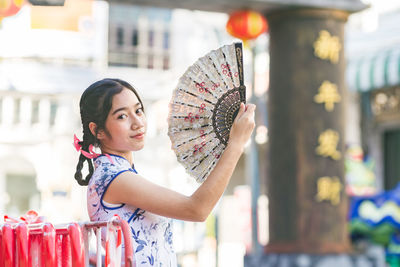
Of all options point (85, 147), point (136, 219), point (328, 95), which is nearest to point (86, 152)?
point (85, 147)

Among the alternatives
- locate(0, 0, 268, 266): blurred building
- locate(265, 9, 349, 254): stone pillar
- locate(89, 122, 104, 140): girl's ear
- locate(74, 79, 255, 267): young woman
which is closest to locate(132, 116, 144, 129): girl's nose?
locate(74, 79, 255, 267): young woman

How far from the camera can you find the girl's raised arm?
6.57 feet

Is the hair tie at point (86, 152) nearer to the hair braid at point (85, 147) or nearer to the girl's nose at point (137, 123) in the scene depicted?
the hair braid at point (85, 147)

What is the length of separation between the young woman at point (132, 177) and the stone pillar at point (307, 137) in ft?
19.4

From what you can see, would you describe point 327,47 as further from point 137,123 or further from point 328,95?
point 137,123

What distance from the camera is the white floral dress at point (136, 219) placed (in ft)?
6.84

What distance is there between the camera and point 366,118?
16.5 metres

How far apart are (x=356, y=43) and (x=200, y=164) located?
49.3ft

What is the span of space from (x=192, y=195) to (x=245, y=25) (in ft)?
19.5

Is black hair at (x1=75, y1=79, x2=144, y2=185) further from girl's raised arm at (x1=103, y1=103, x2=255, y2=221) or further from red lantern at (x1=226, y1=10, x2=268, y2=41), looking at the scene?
red lantern at (x1=226, y1=10, x2=268, y2=41)

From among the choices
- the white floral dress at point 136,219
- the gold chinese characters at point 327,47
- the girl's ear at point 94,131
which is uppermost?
the gold chinese characters at point 327,47

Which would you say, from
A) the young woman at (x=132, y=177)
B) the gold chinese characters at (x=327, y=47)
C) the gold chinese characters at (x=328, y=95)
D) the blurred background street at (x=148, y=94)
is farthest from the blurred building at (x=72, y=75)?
the young woman at (x=132, y=177)

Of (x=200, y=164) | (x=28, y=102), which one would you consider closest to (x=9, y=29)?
(x=28, y=102)

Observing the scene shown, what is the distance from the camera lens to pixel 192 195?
6.60 ft
